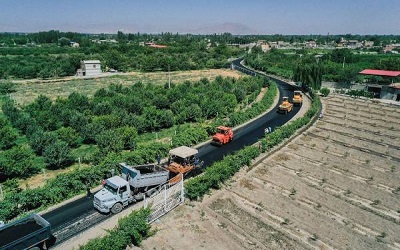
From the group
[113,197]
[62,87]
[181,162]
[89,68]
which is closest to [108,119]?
[181,162]

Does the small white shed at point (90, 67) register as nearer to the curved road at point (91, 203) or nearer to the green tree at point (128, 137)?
the curved road at point (91, 203)

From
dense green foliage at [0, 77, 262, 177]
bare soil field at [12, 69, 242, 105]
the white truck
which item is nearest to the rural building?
bare soil field at [12, 69, 242, 105]

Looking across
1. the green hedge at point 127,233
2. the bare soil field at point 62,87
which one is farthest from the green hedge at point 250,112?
the bare soil field at point 62,87

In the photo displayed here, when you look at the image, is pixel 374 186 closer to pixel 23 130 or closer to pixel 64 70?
pixel 23 130

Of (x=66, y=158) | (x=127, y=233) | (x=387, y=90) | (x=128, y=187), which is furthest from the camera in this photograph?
(x=387, y=90)

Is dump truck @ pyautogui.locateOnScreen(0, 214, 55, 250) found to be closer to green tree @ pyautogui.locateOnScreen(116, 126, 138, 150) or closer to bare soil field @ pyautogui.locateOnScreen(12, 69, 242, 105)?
green tree @ pyautogui.locateOnScreen(116, 126, 138, 150)

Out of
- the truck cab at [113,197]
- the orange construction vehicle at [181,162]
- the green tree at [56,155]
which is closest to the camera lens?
the truck cab at [113,197]

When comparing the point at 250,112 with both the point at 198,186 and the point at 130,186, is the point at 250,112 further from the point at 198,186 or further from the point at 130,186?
the point at 130,186
